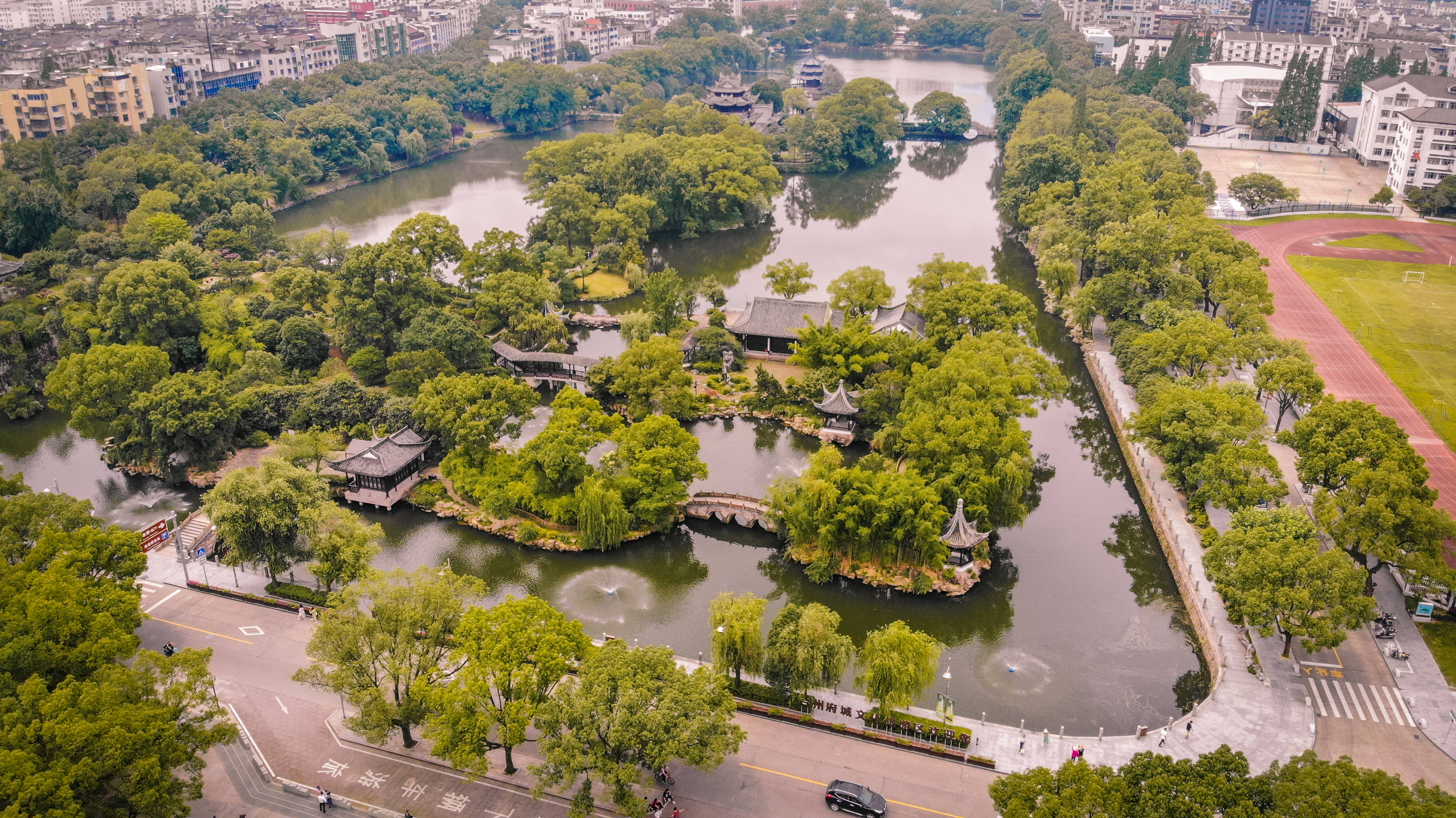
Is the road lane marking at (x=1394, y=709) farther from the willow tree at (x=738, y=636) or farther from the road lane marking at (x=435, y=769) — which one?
the willow tree at (x=738, y=636)

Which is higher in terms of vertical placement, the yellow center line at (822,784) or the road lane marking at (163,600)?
the yellow center line at (822,784)

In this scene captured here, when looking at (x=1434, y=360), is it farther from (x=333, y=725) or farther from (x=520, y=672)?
(x=333, y=725)

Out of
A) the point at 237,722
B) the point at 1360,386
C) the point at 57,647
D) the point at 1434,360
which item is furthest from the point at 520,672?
the point at 1434,360

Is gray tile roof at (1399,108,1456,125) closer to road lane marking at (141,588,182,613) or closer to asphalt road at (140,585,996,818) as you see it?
asphalt road at (140,585,996,818)

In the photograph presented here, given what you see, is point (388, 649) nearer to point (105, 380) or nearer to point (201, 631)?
point (201, 631)

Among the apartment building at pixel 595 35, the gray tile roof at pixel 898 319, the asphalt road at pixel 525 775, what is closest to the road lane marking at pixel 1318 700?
the asphalt road at pixel 525 775
